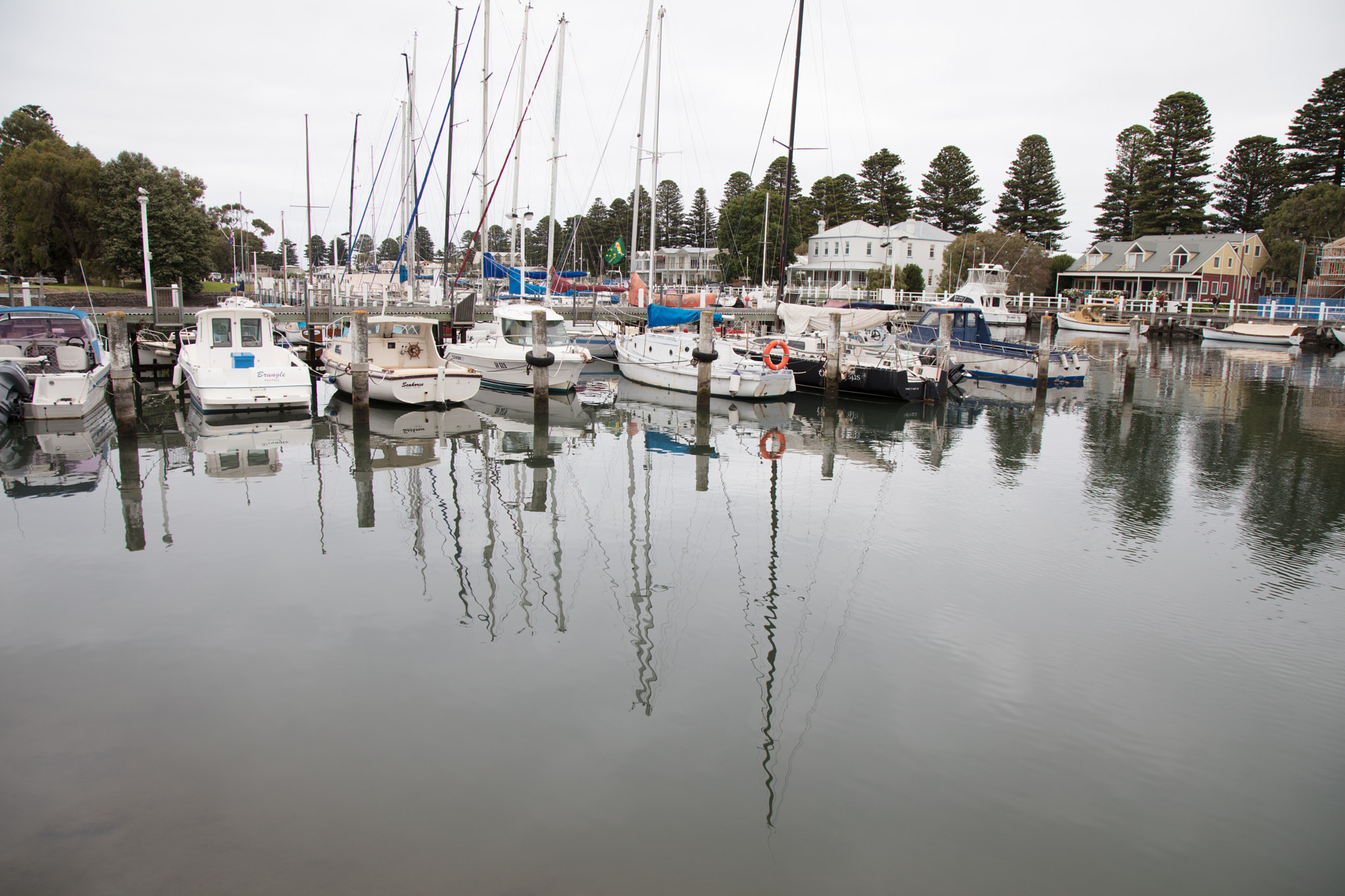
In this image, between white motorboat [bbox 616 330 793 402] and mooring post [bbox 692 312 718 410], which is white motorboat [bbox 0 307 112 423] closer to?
white motorboat [bbox 616 330 793 402]

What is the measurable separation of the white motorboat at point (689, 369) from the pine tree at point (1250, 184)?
7157cm

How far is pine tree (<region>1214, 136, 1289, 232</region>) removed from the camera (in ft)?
240

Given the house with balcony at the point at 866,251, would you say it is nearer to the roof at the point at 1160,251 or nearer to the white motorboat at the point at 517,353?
the roof at the point at 1160,251

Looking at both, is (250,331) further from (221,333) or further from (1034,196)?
(1034,196)

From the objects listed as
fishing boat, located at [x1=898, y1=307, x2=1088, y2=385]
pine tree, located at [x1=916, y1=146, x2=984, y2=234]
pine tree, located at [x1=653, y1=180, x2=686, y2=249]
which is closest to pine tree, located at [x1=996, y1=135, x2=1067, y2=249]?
pine tree, located at [x1=916, y1=146, x2=984, y2=234]

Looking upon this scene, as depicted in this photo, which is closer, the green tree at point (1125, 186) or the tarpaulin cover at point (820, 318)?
the tarpaulin cover at point (820, 318)

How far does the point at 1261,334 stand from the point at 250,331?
172 feet

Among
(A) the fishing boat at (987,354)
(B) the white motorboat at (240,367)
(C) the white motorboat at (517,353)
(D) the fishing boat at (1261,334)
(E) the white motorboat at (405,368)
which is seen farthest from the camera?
(D) the fishing boat at (1261,334)

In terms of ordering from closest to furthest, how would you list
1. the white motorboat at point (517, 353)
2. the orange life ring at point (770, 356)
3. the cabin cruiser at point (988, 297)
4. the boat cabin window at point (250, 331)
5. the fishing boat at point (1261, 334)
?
the boat cabin window at point (250, 331)
the white motorboat at point (517, 353)
the orange life ring at point (770, 356)
the fishing boat at point (1261, 334)
the cabin cruiser at point (988, 297)

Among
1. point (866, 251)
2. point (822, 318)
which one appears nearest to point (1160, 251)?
point (866, 251)

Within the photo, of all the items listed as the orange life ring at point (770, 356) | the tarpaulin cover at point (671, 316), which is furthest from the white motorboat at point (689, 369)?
the tarpaulin cover at point (671, 316)

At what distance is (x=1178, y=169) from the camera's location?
247ft

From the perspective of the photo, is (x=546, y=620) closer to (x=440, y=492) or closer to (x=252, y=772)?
(x=252, y=772)

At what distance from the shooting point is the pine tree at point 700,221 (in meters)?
98.0
